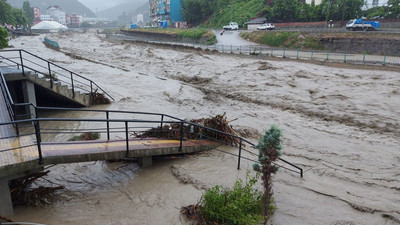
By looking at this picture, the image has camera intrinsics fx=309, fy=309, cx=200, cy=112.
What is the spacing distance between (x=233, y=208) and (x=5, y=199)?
4515 mm

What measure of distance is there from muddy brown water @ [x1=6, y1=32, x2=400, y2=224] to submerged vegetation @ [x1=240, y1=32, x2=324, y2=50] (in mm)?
16908

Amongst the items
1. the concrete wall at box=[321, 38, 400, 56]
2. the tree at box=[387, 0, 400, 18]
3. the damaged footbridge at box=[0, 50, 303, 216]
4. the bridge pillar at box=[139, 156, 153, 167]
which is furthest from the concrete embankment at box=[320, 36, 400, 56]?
the bridge pillar at box=[139, 156, 153, 167]

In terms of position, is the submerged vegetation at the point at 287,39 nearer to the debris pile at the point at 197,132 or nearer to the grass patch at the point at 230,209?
the debris pile at the point at 197,132

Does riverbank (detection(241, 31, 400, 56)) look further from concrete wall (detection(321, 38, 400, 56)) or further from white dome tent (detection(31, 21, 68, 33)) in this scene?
white dome tent (detection(31, 21, 68, 33))

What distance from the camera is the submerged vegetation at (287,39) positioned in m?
40.2

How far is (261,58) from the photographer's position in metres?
34.6

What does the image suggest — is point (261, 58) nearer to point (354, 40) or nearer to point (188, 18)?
point (354, 40)

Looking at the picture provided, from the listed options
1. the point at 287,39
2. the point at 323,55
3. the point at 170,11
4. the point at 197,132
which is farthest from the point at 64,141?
the point at 170,11

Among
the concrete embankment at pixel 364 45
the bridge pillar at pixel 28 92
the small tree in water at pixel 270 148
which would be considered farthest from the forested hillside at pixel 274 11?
the small tree in water at pixel 270 148

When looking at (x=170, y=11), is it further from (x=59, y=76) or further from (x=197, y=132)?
(x=197, y=132)

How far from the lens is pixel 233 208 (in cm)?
613

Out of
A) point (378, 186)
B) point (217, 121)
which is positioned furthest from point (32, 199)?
point (378, 186)

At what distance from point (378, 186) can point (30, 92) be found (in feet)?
43.5

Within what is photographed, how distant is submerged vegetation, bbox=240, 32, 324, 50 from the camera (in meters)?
40.2
